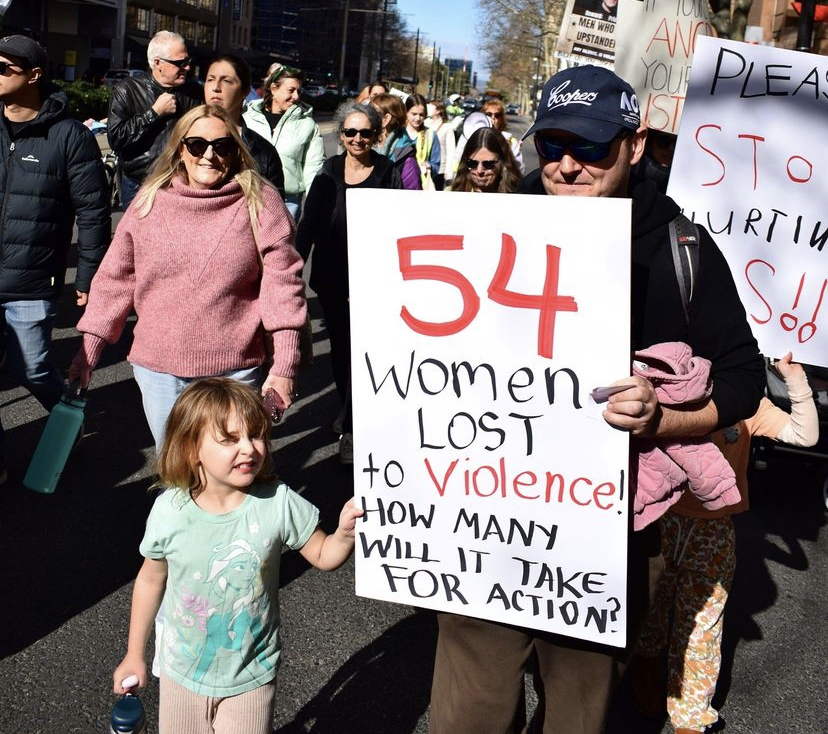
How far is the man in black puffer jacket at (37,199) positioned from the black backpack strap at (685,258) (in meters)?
3.21

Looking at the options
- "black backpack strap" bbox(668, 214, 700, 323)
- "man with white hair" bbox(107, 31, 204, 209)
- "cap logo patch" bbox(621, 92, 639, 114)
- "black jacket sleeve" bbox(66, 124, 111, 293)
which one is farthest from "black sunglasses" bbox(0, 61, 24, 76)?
"black backpack strap" bbox(668, 214, 700, 323)

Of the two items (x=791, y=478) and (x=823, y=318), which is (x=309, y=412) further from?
(x=823, y=318)

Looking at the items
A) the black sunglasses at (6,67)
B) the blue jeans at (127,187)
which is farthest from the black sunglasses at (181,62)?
the black sunglasses at (6,67)

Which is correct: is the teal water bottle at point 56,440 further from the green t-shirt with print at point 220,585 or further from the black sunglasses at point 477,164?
the black sunglasses at point 477,164

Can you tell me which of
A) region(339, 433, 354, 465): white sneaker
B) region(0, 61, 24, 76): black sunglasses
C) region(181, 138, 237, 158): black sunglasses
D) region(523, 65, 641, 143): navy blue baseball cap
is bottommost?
region(339, 433, 354, 465): white sneaker

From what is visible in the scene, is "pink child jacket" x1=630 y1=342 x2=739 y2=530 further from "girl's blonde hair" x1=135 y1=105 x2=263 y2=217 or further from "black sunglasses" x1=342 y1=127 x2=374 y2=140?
"black sunglasses" x1=342 y1=127 x2=374 y2=140

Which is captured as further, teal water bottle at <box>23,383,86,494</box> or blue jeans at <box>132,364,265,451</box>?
teal water bottle at <box>23,383,86,494</box>

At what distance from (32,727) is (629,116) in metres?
2.49

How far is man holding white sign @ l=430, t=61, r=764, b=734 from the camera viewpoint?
2344 mm

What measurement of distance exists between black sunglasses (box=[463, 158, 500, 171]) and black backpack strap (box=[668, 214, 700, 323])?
3.65 m

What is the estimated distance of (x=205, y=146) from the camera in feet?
11.7

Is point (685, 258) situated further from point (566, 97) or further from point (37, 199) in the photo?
point (37, 199)

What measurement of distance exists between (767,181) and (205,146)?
6.04 ft

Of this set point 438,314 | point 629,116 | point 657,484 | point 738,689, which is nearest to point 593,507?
point 657,484
